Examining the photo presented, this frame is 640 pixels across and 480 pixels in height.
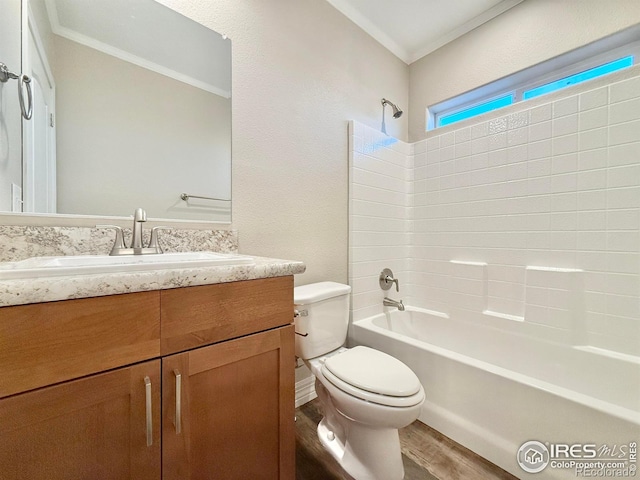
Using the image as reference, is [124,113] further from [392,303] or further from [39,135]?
[392,303]

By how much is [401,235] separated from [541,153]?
3.28 feet

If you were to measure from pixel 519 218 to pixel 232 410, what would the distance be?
1862 mm

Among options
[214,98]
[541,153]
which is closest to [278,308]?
[214,98]

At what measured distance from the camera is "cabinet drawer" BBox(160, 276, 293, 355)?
2.21 ft

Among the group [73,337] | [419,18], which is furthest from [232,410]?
[419,18]

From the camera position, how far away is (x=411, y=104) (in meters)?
2.35

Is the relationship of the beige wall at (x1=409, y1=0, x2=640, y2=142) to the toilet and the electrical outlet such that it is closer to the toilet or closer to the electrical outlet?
the toilet

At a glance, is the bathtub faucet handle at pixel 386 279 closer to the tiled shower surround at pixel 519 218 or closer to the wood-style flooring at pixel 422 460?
the tiled shower surround at pixel 519 218

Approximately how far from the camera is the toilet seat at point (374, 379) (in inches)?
39.8

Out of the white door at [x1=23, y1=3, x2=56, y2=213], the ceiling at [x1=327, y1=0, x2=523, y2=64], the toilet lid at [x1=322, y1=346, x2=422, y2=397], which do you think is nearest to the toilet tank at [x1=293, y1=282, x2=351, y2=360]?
the toilet lid at [x1=322, y1=346, x2=422, y2=397]

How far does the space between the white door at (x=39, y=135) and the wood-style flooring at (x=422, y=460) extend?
4.81ft

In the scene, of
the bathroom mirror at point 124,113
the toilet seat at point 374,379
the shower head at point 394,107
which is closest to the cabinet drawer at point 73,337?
the bathroom mirror at point 124,113

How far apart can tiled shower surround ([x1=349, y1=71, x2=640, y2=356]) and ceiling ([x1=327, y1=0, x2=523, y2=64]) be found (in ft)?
2.31

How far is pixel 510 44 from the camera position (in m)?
1.82
